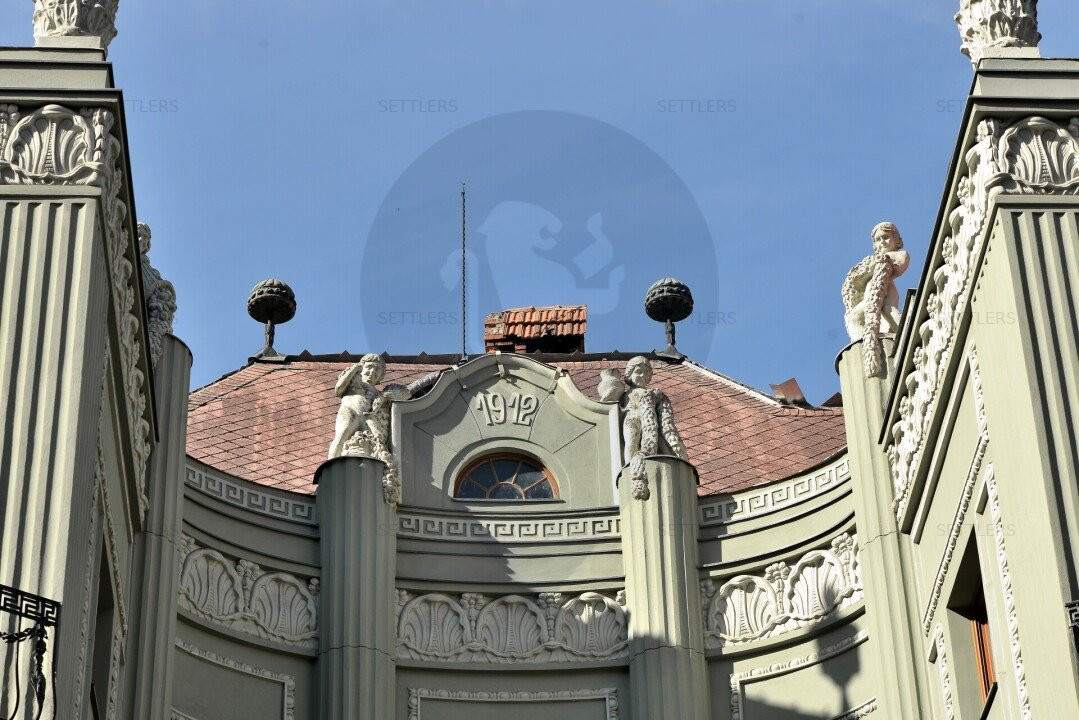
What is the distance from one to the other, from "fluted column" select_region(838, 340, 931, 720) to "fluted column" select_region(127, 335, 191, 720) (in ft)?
21.9

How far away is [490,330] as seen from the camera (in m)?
32.1

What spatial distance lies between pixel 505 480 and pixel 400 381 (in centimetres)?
446

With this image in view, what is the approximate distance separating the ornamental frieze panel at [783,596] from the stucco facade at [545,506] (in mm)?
34

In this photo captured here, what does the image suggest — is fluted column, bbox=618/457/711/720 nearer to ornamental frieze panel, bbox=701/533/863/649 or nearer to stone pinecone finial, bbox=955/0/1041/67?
ornamental frieze panel, bbox=701/533/863/649

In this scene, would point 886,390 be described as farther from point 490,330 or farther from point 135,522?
point 490,330

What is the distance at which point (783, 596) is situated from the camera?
23.4 meters

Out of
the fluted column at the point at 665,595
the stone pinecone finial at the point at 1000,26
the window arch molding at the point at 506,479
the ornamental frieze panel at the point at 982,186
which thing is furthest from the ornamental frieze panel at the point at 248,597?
the stone pinecone finial at the point at 1000,26

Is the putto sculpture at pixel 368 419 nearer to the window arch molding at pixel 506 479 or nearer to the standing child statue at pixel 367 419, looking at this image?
the standing child statue at pixel 367 419

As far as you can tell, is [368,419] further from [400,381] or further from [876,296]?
[876,296]

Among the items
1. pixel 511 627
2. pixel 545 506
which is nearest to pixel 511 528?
pixel 545 506

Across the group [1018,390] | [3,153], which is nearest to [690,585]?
[1018,390]

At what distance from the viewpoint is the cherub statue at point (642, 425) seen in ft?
79.6

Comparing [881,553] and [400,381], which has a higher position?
[400,381]

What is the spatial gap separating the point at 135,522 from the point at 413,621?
13.3 feet
